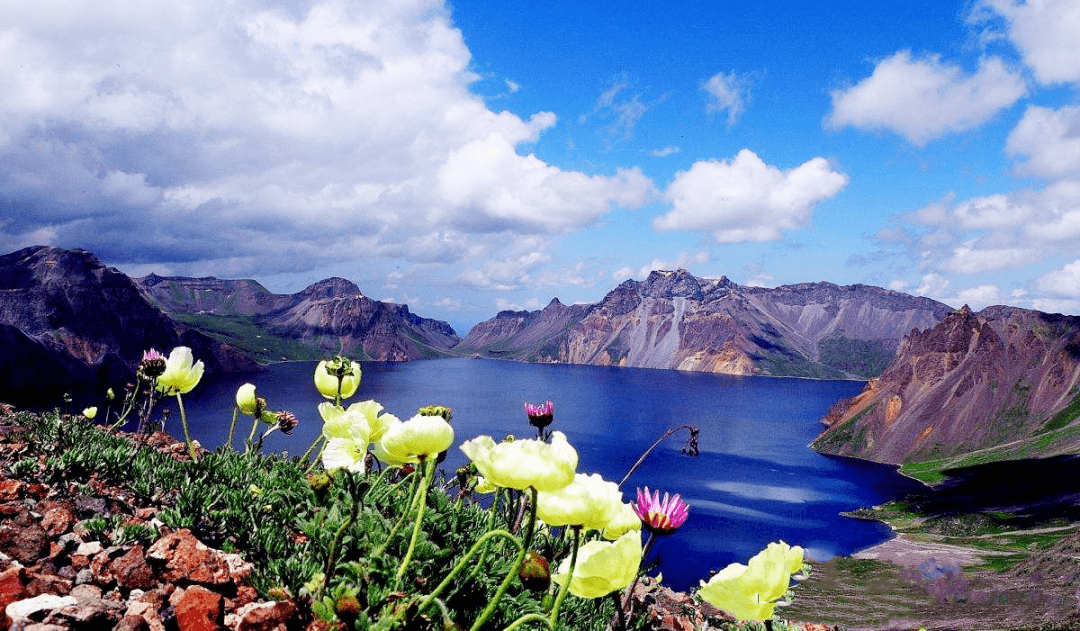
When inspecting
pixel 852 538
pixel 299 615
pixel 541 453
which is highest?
pixel 541 453

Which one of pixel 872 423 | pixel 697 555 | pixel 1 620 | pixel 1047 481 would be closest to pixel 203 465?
pixel 1 620

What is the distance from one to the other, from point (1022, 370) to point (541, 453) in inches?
8393

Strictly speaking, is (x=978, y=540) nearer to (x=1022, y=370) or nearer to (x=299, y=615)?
(x=1022, y=370)

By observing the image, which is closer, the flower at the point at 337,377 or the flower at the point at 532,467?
the flower at the point at 532,467

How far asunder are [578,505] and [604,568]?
298mm

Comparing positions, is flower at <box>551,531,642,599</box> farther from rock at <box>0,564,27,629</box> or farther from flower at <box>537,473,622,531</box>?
rock at <box>0,564,27,629</box>

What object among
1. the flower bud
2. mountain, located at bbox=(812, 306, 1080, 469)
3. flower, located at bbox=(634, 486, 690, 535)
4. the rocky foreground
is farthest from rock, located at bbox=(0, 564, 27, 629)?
mountain, located at bbox=(812, 306, 1080, 469)

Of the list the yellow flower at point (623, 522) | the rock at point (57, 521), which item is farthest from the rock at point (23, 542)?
the yellow flower at point (623, 522)

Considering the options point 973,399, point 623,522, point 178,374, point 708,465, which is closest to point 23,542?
point 178,374

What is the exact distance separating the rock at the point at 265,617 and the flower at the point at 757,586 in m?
2.27

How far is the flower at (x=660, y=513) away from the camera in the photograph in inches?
128

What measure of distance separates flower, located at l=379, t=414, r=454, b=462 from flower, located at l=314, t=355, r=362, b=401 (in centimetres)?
209

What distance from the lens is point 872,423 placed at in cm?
17012

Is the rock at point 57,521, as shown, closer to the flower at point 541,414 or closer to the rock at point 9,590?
the rock at point 9,590
